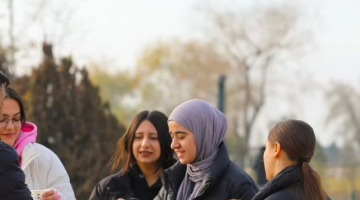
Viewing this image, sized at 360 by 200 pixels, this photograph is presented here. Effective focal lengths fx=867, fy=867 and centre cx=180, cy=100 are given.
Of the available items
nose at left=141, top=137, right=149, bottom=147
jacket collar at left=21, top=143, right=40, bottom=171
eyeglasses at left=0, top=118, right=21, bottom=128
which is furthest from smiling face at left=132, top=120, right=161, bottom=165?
eyeglasses at left=0, top=118, right=21, bottom=128

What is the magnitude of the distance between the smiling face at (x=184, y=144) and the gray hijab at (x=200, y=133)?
0.08 feet

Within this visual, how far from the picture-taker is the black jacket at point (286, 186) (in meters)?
4.41

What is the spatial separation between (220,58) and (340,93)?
20.0 feet

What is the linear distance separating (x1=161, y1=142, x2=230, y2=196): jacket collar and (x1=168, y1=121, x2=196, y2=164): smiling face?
161 millimetres

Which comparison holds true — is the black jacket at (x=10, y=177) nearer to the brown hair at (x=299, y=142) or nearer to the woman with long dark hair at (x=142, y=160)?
the brown hair at (x=299, y=142)

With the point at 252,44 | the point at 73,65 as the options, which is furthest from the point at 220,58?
the point at 73,65

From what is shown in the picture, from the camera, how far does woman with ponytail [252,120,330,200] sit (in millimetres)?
4414

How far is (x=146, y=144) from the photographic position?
646 cm

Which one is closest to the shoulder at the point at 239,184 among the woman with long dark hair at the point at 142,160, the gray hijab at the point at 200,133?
the gray hijab at the point at 200,133

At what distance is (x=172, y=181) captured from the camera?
18.3 ft

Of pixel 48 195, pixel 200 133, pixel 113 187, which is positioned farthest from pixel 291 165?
pixel 113 187

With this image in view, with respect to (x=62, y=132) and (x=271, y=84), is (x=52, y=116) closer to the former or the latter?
(x=62, y=132)

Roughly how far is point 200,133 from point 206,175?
0.94 feet

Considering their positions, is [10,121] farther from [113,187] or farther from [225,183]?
[225,183]
